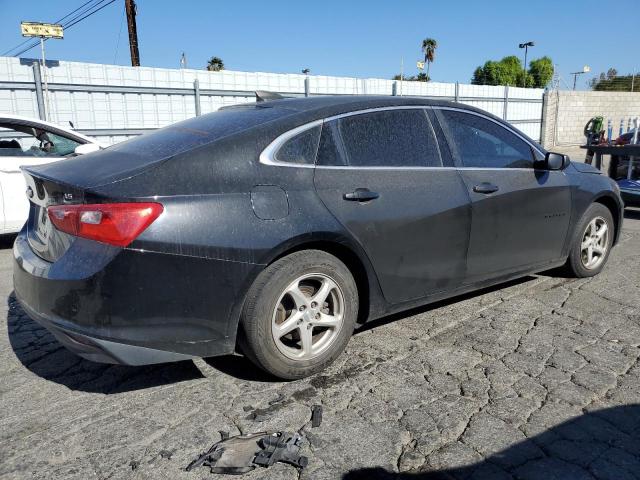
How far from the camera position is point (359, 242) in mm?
3076

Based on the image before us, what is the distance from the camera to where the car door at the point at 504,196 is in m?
3.72

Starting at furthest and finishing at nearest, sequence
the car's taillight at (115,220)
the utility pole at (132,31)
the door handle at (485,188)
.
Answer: the utility pole at (132,31) < the door handle at (485,188) < the car's taillight at (115,220)

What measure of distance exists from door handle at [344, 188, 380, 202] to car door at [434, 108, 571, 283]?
0.85m

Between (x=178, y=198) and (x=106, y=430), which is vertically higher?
(x=178, y=198)

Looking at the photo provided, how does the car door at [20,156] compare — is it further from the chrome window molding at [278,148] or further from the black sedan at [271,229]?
the chrome window molding at [278,148]

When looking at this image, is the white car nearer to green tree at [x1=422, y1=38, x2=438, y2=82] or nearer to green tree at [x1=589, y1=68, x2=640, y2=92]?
green tree at [x1=589, y1=68, x2=640, y2=92]

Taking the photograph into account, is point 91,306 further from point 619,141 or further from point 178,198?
point 619,141

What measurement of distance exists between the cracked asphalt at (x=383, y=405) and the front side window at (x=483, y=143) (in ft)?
3.76

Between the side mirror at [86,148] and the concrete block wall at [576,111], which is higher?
the concrete block wall at [576,111]

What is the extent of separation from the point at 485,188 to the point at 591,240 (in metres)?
1.71

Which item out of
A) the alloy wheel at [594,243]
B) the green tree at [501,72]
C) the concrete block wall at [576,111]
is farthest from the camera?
the green tree at [501,72]

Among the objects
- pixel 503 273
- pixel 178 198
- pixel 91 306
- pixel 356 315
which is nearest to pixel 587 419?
pixel 356 315

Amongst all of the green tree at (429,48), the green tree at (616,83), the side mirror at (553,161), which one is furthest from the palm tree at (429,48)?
the side mirror at (553,161)

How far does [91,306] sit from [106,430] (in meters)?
0.61
